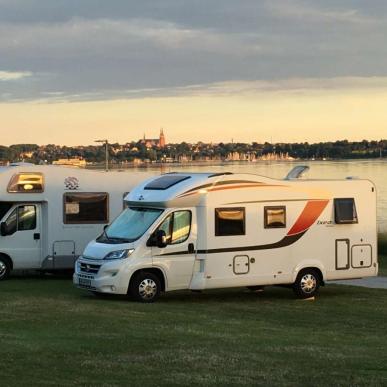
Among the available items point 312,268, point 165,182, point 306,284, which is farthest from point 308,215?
point 165,182

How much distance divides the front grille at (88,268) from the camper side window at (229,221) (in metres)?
2.49

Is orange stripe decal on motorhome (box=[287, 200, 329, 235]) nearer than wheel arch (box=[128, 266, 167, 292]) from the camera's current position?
No

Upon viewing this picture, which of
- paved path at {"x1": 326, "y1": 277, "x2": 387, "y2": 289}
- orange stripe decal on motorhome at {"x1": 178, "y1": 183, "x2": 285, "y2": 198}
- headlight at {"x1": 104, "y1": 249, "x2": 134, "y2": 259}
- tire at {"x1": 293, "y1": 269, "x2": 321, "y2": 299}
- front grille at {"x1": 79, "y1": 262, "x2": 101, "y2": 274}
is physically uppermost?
orange stripe decal on motorhome at {"x1": 178, "y1": 183, "x2": 285, "y2": 198}

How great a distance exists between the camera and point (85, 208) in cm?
2158

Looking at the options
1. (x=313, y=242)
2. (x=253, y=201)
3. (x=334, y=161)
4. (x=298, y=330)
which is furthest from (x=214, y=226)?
(x=334, y=161)

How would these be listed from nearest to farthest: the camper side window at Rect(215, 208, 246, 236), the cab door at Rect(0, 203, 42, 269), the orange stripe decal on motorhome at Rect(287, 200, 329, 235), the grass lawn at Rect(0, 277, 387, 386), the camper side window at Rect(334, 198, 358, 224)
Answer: the grass lawn at Rect(0, 277, 387, 386)
the camper side window at Rect(215, 208, 246, 236)
the orange stripe decal on motorhome at Rect(287, 200, 329, 235)
the camper side window at Rect(334, 198, 358, 224)
the cab door at Rect(0, 203, 42, 269)

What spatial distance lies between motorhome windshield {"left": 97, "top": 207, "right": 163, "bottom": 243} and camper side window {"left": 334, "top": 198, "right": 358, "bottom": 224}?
13.1ft

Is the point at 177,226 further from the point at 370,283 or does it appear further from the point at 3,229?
the point at 370,283

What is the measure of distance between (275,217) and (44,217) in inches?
266

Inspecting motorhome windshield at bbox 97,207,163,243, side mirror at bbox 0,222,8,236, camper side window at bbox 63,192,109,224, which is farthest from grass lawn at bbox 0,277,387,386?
camper side window at bbox 63,192,109,224

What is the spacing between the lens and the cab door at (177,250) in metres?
16.2

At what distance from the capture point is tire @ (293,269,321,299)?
57.2 ft

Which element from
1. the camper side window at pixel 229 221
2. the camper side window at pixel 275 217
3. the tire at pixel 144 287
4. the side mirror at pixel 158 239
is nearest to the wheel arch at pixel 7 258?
the tire at pixel 144 287

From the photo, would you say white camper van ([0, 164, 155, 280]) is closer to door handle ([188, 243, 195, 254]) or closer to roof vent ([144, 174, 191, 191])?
roof vent ([144, 174, 191, 191])
